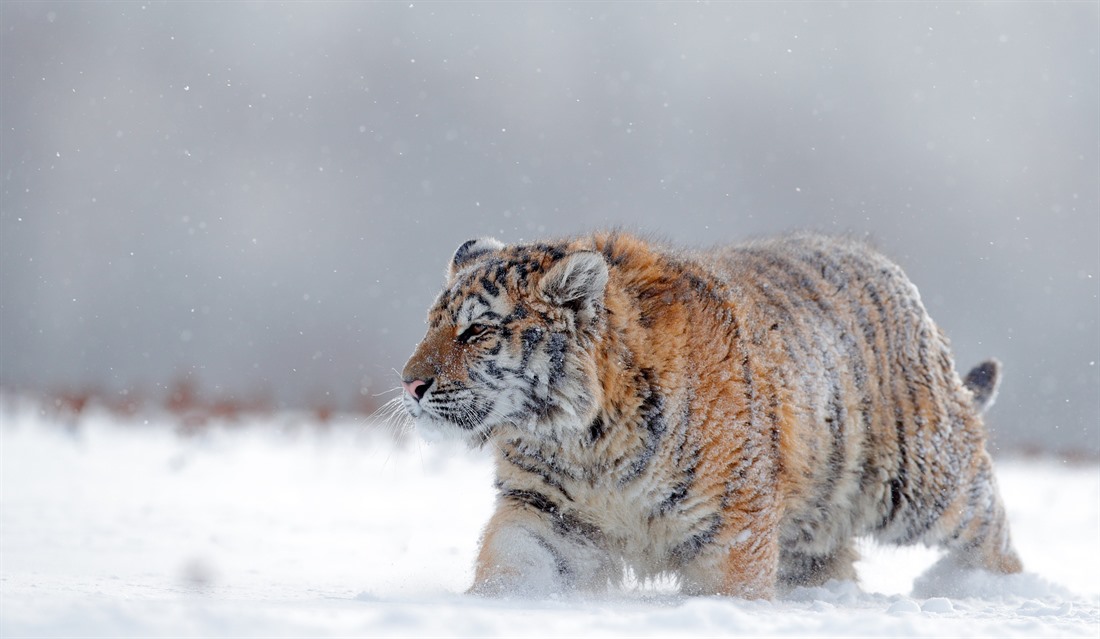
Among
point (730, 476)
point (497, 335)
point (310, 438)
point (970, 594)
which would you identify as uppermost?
point (497, 335)

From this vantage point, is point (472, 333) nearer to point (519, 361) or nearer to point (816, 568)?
point (519, 361)

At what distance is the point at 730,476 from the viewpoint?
429cm

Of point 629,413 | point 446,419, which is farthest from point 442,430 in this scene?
point 629,413

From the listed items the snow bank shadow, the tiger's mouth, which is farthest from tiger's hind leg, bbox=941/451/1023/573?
the tiger's mouth

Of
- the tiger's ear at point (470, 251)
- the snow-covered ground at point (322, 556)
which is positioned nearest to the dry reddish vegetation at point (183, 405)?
the snow-covered ground at point (322, 556)

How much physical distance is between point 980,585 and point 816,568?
0.86 meters

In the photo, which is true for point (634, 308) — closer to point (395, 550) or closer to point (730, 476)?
point (730, 476)

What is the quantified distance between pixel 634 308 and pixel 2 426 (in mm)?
10091

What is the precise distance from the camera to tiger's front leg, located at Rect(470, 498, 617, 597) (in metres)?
4.22

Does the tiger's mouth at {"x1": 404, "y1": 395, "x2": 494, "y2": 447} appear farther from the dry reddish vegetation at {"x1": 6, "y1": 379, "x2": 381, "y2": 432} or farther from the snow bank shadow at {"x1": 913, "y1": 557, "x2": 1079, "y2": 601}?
the dry reddish vegetation at {"x1": 6, "y1": 379, "x2": 381, "y2": 432}

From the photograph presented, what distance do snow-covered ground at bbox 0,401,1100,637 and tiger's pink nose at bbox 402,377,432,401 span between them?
1.99ft

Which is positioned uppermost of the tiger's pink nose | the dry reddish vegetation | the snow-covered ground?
the tiger's pink nose

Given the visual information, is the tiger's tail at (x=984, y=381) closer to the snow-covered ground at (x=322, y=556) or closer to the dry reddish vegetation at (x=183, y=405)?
the snow-covered ground at (x=322, y=556)

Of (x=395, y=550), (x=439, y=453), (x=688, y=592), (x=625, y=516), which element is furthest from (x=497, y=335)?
(x=439, y=453)
